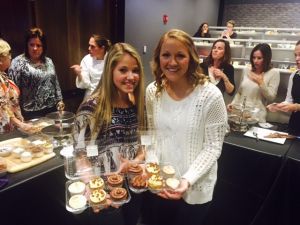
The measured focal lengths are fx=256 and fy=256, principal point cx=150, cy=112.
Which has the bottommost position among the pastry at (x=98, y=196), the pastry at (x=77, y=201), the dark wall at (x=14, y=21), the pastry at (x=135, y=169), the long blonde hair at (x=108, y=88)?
the pastry at (x=77, y=201)

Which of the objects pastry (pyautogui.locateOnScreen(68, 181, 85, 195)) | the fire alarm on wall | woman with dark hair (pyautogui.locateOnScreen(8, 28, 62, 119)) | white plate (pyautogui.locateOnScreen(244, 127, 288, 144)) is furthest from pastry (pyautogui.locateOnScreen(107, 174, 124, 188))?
the fire alarm on wall

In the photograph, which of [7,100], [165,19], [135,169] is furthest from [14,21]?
[165,19]

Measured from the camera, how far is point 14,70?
95.8 inches

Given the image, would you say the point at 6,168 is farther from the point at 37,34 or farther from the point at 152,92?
the point at 37,34

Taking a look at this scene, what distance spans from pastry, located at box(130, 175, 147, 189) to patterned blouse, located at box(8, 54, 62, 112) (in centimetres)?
159

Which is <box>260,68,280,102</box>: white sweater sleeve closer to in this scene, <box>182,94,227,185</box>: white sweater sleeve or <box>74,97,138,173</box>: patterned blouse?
<box>182,94,227,185</box>: white sweater sleeve

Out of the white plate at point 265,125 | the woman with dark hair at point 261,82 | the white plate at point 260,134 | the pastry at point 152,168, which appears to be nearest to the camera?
the pastry at point 152,168

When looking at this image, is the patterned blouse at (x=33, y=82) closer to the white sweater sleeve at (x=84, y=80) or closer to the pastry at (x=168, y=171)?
the white sweater sleeve at (x=84, y=80)

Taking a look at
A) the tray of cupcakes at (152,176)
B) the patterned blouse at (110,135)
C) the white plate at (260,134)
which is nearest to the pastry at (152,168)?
the tray of cupcakes at (152,176)

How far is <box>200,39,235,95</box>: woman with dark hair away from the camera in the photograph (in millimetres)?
2613

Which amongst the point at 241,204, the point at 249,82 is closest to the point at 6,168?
the point at 241,204

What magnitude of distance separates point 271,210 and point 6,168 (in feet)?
6.19

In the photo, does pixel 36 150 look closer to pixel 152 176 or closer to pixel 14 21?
pixel 152 176

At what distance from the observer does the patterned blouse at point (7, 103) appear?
1890 millimetres
